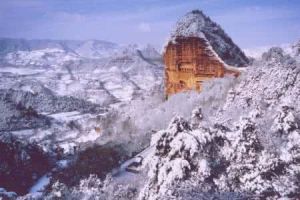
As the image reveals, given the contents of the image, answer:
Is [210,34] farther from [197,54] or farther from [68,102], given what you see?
[68,102]

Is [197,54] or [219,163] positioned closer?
[219,163]

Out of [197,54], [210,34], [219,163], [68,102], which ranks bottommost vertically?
[68,102]

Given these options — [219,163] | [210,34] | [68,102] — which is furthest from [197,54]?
[68,102]

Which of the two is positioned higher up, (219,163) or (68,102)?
(219,163)

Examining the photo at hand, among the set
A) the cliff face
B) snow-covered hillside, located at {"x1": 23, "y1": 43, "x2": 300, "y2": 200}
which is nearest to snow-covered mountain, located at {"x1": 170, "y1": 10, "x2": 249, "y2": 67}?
the cliff face

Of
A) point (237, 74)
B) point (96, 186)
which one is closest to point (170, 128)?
point (96, 186)

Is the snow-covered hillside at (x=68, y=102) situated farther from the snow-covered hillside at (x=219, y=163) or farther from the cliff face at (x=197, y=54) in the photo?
the snow-covered hillside at (x=219, y=163)

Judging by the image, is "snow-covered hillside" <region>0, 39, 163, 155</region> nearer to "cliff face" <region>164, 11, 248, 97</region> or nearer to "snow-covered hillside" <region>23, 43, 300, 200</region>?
"cliff face" <region>164, 11, 248, 97</region>

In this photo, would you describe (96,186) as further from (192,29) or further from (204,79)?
(192,29)

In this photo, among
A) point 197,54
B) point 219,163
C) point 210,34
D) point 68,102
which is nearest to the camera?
point 219,163
